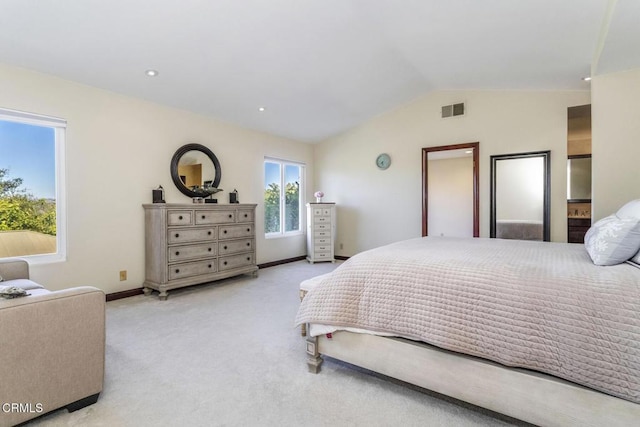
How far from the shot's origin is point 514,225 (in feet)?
14.3

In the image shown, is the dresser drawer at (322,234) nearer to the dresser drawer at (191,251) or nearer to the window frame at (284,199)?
the window frame at (284,199)

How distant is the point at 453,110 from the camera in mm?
4742

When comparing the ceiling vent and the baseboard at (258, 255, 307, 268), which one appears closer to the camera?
the ceiling vent

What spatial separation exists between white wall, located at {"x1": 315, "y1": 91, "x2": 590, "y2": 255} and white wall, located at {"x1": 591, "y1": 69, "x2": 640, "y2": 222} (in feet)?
3.32

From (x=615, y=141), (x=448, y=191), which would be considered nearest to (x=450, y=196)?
(x=448, y=191)

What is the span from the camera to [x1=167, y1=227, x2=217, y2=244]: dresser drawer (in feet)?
11.8

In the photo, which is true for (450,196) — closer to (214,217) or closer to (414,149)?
(414,149)

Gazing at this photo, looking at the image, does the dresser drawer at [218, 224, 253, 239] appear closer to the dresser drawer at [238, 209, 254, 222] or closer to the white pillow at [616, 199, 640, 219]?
the dresser drawer at [238, 209, 254, 222]

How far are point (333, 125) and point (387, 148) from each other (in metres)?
1.04

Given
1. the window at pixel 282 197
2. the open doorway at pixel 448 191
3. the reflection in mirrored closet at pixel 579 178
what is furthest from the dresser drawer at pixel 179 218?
the reflection in mirrored closet at pixel 579 178

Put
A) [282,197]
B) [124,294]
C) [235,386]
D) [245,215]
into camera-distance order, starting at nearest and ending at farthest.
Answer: [235,386], [124,294], [245,215], [282,197]

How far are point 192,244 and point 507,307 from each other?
3.42 m

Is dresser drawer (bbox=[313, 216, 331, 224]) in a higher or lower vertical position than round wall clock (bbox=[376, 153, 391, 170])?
lower

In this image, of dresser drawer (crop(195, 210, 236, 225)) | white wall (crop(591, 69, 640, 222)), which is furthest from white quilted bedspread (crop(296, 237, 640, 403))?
dresser drawer (crop(195, 210, 236, 225))
